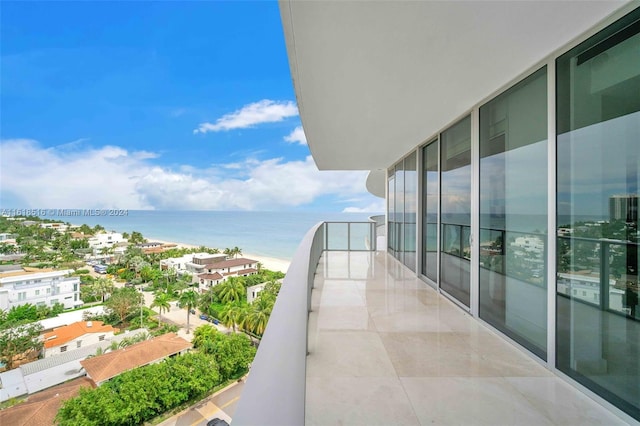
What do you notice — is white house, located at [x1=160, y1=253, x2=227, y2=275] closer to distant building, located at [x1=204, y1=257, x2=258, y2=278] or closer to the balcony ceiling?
distant building, located at [x1=204, y1=257, x2=258, y2=278]

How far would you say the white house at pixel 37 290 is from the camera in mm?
25703

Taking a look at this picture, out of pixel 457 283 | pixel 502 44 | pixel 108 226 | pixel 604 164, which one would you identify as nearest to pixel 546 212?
pixel 604 164

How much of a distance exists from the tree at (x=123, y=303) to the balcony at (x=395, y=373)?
97.0 feet

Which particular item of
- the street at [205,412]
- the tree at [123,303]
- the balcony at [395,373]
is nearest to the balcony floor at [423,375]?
the balcony at [395,373]

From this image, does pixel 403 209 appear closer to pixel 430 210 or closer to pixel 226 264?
pixel 430 210

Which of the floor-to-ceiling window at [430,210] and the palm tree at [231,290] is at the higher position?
the floor-to-ceiling window at [430,210]

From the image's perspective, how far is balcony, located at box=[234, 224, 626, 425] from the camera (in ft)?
2.41

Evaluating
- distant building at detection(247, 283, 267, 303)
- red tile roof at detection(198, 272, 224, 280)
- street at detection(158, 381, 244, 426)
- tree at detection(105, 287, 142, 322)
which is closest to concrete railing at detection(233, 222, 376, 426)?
street at detection(158, 381, 244, 426)

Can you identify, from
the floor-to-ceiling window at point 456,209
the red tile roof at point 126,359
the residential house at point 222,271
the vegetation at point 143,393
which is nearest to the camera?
the floor-to-ceiling window at point 456,209

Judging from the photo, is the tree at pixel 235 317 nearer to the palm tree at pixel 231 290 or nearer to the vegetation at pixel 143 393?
the palm tree at pixel 231 290

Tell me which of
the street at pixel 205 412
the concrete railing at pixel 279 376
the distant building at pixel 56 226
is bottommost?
the street at pixel 205 412

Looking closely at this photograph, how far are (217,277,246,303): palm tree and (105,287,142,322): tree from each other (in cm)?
744

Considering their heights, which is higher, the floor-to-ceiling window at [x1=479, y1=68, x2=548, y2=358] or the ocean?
the floor-to-ceiling window at [x1=479, y1=68, x2=548, y2=358]

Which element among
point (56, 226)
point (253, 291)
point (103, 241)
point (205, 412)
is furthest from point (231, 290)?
point (56, 226)
